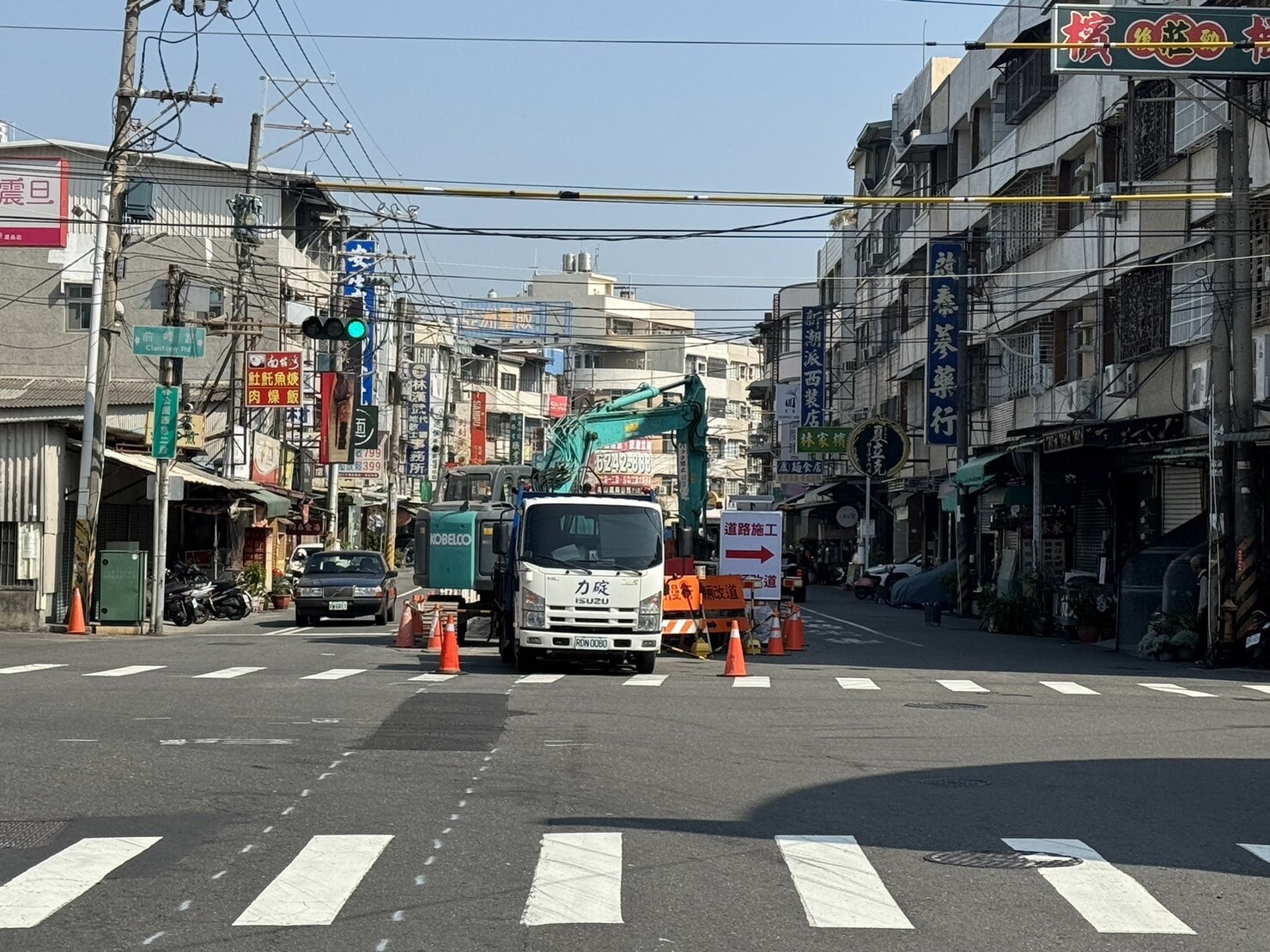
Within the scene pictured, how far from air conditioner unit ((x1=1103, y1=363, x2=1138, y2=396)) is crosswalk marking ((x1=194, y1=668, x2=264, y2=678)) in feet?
63.2

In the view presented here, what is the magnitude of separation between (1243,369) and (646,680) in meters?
11.4

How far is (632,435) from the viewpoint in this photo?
1383 inches

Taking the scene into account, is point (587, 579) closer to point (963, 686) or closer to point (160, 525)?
point (963, 686)

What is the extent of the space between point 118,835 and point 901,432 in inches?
1739

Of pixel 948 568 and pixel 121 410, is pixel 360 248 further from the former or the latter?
pixel 948 568

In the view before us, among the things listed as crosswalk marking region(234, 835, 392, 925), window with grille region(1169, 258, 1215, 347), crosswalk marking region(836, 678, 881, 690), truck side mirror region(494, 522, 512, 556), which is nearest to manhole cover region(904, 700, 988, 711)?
crosswalk marking region(836, 678, 881, 690)

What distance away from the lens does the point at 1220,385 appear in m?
27.0

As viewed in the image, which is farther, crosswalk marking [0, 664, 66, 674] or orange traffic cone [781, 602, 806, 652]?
orange traffic cone [781, 602, 806, 652]

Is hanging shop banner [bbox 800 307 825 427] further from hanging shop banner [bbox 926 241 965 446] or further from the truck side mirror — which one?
the truck side mirror

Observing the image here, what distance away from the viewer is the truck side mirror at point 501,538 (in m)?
24.5

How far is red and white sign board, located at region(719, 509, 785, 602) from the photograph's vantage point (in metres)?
28.8

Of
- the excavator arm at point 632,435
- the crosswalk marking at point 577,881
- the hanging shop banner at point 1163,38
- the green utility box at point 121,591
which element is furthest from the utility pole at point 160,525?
the crosswalk marking at point 577,881

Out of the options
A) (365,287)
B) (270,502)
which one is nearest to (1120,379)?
(270,502)

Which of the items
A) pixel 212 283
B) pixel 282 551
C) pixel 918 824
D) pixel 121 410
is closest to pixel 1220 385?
pixel 918 824
